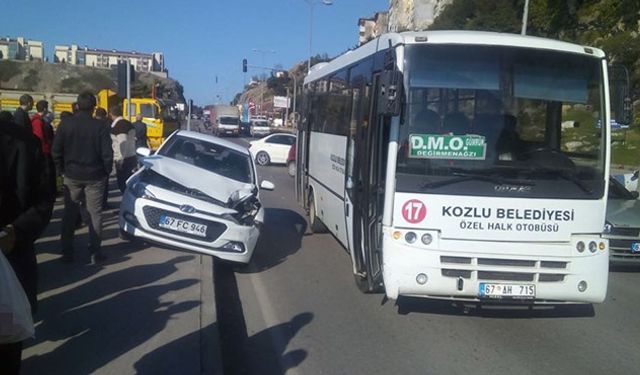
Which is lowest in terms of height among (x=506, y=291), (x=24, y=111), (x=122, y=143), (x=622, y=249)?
(x=622, y=249)

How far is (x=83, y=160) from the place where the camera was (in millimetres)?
7082

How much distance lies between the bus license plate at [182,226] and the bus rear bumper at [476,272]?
2813mm

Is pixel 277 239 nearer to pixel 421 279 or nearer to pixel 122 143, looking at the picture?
pixel 122 143

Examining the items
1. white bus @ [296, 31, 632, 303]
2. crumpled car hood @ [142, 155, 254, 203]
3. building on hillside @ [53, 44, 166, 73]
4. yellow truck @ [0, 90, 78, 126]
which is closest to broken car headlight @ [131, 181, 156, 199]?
crumpled car hood @ [142, 155, 254, 203]

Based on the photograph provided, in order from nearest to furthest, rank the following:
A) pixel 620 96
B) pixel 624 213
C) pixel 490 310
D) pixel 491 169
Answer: pixel 491 169, pixel 620 96, pixel 490 310, pixel 624 213

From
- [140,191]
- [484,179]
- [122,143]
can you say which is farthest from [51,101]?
[484,179]

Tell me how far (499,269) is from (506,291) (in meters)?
0.23

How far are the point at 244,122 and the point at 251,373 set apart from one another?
6650 cm

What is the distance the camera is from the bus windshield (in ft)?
20.8

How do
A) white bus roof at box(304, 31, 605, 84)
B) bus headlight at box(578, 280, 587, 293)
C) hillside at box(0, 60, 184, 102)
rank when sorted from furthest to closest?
hillside at box(0, 60, 184, 102), white bus roof at box(304, 31, 605, 84), bus headlight at box(578, 280, 587, 293)

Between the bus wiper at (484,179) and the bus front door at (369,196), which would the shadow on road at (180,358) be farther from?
the bus wiper at (484,179)

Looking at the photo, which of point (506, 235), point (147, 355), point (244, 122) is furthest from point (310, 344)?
point (244, 122)

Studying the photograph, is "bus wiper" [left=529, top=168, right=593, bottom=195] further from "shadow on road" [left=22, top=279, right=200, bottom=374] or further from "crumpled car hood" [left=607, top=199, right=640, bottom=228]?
"shadow on road" [left=22, top=279, right=200, bottom=374]

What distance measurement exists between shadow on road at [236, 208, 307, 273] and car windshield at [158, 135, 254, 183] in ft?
4.25
